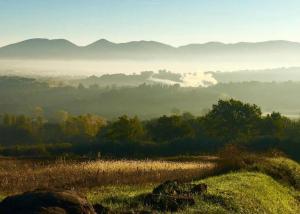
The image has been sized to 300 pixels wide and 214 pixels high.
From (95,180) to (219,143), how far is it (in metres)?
57.4

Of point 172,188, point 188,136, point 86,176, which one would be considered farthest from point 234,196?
point 188,136

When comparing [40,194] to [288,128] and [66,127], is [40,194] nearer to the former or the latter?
[288,128]

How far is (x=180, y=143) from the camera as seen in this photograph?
80500 millimetres

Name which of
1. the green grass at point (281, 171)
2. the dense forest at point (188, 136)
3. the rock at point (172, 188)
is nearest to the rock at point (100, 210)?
the rock at point (172, 188)

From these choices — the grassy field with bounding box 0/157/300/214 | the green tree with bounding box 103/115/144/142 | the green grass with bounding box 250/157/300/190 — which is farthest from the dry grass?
the green tree with bounding box 103/115/144/142

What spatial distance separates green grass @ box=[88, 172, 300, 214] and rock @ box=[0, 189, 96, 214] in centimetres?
370

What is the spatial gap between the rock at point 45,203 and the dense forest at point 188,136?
86.5 ft

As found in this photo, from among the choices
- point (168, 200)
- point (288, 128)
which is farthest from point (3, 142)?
point (168, 200)

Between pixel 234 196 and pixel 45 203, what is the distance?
10.2 metres

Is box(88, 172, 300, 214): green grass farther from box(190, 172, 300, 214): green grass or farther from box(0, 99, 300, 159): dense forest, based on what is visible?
box(0, 99, 300, 159): dense forest

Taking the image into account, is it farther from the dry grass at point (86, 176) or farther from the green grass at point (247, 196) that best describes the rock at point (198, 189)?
the dry grass at point (86, 176)

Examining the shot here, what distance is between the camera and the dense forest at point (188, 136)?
2948 inches

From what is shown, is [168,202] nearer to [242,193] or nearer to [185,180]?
[242,193]

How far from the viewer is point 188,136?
8688 centimetres
